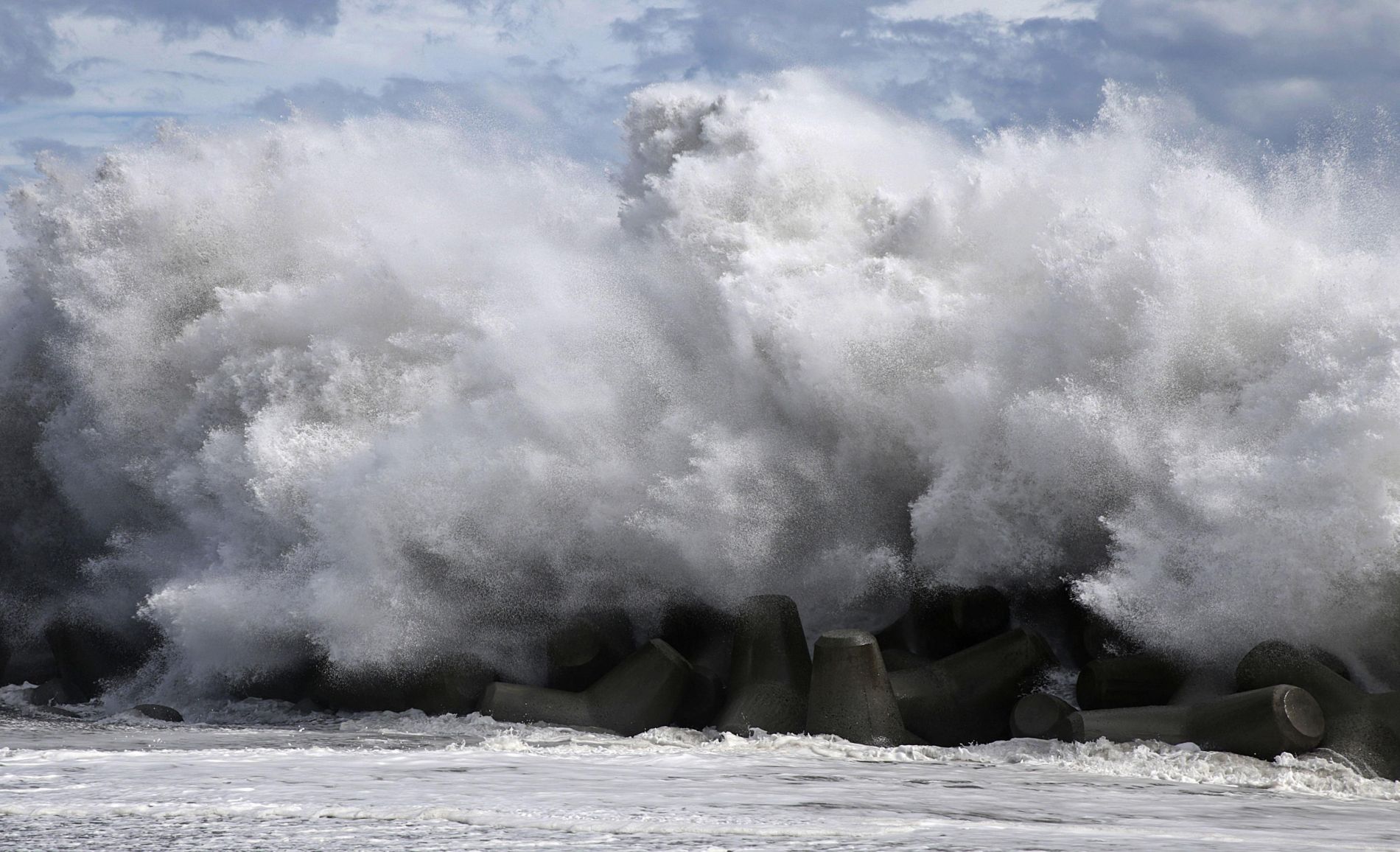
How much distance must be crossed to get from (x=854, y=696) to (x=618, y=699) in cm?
161

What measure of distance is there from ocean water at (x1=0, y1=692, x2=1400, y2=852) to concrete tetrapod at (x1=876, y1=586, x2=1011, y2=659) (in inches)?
57.3

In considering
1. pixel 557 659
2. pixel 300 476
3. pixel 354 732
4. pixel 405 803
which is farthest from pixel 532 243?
pixel 405 803

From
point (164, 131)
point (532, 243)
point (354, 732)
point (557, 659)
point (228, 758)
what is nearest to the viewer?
point (228, 758)

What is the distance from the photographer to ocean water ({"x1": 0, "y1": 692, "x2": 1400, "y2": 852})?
4918 mm

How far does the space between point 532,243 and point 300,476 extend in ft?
8.59

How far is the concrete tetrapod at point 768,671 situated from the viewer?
25.9ft

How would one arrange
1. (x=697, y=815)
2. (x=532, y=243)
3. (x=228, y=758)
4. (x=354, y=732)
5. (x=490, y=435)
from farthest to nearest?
(x=532, y=243), (x=490, y=435), (x=354, y=732), (x=228, y=758), (x=697, y=815)

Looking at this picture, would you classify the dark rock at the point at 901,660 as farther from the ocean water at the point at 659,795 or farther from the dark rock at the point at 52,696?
the dark rock at the point at 52,696

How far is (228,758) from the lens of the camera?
6.81 m

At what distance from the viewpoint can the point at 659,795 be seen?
231 inches

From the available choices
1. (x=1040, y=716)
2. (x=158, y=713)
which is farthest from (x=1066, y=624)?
(x=158, y=713)

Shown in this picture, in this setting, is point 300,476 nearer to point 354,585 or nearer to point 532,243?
point 354,585

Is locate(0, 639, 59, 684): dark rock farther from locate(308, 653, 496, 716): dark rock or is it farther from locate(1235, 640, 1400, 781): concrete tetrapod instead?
locate(1235, 640, 1400, 781): concrete tetrapod

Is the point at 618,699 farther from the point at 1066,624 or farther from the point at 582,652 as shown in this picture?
the point at 1066,624
